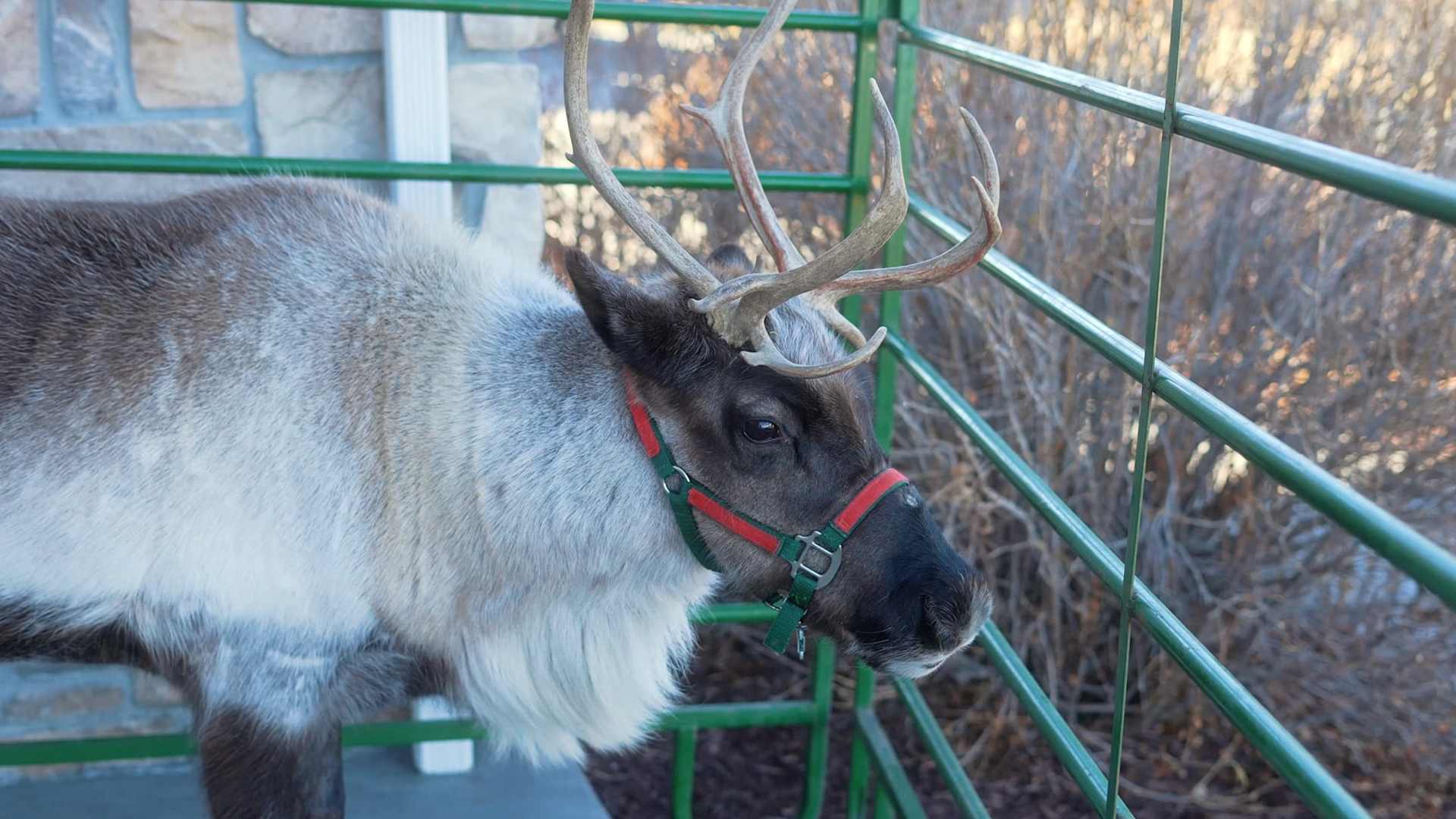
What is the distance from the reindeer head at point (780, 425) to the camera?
2.13m

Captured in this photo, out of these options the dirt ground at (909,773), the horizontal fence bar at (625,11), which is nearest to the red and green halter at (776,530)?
the horizontal fence bar at (625,11)

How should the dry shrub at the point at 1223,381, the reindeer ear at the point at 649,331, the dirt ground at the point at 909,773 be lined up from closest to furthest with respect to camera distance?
the reindeer ear at the point at 649,331, the dry shrub at the point at 1223,381, the dirt ground at the point at 909,773

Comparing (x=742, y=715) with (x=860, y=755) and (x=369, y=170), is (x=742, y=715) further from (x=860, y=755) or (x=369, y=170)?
(x=369, y=170)

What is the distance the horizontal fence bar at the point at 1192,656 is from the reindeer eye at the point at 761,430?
0.47 m

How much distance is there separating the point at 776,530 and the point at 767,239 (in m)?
0.52

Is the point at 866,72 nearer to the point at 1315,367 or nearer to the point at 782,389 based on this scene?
the point at 782,389

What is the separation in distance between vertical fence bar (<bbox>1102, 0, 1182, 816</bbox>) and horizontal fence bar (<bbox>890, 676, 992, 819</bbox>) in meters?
0.54

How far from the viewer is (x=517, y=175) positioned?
282 cm

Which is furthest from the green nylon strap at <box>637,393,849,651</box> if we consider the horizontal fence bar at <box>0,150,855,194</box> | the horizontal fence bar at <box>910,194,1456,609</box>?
the horizontal fence bar at <box>0,150,855,194</box>

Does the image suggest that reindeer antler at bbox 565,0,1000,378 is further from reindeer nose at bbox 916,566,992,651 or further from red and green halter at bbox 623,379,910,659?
reindeer nose at bbox 916,566,992,651

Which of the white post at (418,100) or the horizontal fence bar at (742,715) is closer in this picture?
the white post at (418,100)

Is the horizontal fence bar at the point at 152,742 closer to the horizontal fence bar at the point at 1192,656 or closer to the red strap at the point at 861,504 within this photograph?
the red strap at the point at 861,504

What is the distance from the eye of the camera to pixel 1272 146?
161 cm

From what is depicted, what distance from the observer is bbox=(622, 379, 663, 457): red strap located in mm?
2221
